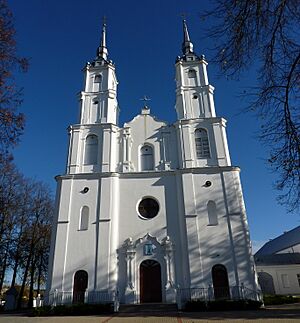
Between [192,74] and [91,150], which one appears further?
[192,74]

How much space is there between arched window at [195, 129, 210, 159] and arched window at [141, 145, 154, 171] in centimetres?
353

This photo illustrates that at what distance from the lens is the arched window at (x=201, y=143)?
21547mm

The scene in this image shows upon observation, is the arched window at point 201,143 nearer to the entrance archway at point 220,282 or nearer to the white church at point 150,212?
the white church at point 150,212

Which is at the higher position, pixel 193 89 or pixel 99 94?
pixel 99 94

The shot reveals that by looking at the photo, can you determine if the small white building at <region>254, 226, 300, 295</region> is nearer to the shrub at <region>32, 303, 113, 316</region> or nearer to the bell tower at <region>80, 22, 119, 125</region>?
the shrub at <region>32, 303, 113, 316</region>

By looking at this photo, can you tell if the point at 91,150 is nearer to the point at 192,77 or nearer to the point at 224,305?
the point at 192,77

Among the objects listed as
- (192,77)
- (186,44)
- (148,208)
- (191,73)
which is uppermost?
(186,44)

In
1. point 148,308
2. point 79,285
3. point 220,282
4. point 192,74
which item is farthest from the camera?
point 192,74

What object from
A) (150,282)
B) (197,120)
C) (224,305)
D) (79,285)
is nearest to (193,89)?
(197,120)

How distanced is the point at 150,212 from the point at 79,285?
6.36 metres

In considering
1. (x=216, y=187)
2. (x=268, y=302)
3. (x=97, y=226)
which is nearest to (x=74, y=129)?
(x=97, y=226)

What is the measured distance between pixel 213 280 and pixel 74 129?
48.8 ft

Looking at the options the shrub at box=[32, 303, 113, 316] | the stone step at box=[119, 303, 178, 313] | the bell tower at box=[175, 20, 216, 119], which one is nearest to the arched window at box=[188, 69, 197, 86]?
the bell tower at box=[175, 20, 216, 119]

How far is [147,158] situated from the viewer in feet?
73.5
